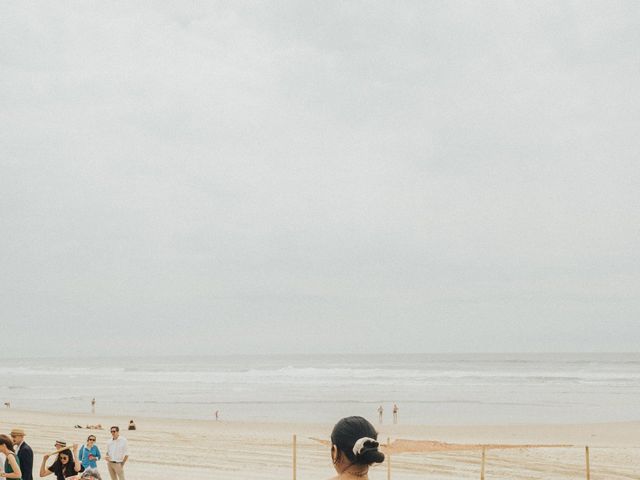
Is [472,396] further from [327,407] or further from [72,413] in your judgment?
[72,413]

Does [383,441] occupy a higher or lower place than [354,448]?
lower

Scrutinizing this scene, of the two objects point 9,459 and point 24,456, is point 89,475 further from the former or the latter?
point 9,459

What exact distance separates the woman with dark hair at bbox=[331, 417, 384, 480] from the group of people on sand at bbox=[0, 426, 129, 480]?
6.78 metres

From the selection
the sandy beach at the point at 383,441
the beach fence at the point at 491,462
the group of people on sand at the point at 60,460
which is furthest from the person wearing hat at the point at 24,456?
the beach fence at the point at 491,462

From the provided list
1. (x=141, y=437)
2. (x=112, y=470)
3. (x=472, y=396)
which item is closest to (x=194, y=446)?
(x=141, y=437)

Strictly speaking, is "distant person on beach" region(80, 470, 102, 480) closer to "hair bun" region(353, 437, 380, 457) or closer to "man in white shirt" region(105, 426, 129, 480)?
Result: "man in white shirt" region(105, 426, 129, 480)

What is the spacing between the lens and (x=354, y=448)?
2.63m

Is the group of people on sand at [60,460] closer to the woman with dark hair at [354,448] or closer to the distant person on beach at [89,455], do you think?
the distant person on beach at [89,455]

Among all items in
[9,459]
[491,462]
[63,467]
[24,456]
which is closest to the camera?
[9,459]

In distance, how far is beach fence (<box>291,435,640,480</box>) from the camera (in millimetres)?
16203

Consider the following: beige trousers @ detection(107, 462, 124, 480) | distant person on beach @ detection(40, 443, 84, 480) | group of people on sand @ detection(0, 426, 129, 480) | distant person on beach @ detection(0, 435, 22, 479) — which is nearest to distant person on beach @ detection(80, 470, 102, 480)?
group of people on sand @ detection(0, 426, 129, 480)

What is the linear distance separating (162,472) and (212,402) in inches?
1022

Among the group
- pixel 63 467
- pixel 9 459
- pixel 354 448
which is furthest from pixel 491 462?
A: pixel 354 448

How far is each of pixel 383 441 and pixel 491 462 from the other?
6.51 meters
